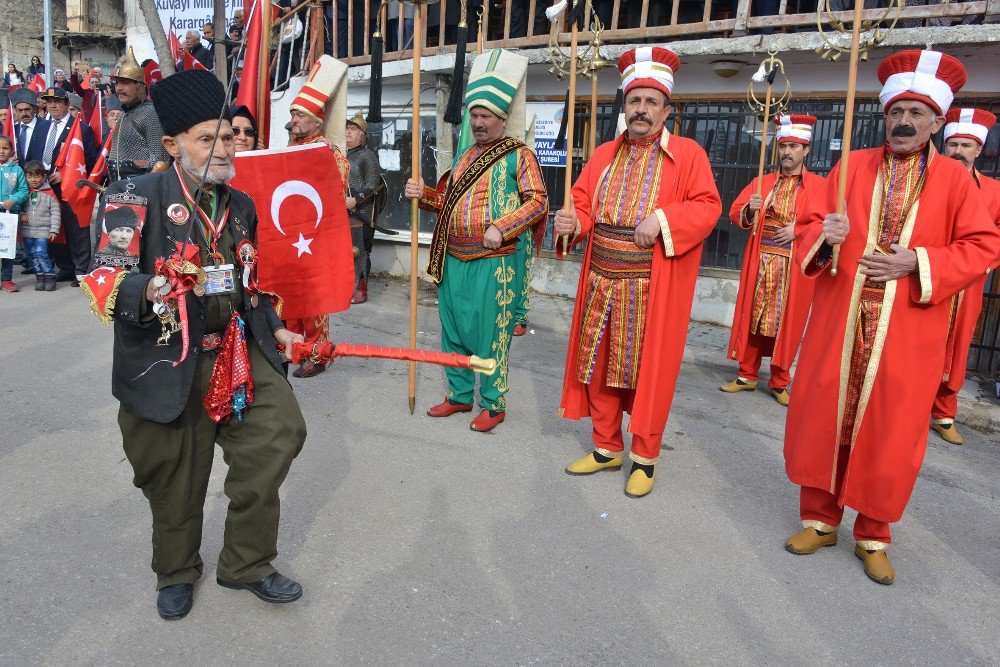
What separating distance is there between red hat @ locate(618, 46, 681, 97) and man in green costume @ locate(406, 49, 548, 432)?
963 mm

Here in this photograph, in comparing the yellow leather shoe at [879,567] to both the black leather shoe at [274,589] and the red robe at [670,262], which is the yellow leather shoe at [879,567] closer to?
the red robe at [670,262]

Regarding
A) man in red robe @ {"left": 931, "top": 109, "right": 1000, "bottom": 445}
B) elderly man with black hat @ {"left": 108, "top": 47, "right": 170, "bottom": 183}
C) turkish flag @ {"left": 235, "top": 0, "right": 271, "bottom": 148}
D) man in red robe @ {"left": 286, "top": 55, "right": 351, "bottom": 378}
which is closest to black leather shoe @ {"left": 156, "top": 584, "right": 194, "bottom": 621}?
turkish flag @ {"left": 235, "top": 0, "right": 271, "bottom": 148}

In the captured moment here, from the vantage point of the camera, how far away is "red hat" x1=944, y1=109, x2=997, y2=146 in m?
5.14

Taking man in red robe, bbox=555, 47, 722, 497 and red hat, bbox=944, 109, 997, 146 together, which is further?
red hat, bbox=944, 109, 997, 146

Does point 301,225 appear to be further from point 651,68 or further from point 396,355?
point 651,68

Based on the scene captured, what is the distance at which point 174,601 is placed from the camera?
8.89ft

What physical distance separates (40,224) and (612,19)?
6.81m

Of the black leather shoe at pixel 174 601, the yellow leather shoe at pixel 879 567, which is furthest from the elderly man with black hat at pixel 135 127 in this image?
the yellow leather shoe at pixel 879 567

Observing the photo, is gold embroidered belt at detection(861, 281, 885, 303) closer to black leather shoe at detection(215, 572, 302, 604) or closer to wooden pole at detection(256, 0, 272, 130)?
black leather shoe at detection(215, 572, 302, 604)

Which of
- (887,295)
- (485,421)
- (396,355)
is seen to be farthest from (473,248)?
(887,295)

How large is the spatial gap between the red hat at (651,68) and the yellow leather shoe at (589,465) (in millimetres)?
1949

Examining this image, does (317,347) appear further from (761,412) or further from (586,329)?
(761,412)

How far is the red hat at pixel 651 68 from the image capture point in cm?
370

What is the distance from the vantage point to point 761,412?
5543mm
